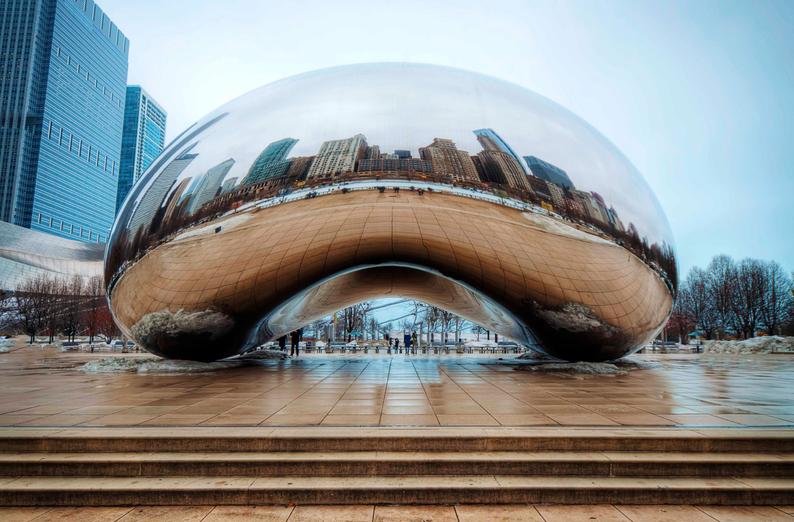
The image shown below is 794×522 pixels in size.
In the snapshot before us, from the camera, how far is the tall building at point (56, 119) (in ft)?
487

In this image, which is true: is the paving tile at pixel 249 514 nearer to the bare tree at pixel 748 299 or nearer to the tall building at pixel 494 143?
the tall building at pixel 494 143

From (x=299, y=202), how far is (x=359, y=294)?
595 cm

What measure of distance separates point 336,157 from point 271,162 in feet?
4.42

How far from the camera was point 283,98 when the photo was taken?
10.6 metres

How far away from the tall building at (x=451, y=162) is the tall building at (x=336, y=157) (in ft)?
4.41

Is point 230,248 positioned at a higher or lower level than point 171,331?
higher

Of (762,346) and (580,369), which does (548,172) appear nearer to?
(580,369)

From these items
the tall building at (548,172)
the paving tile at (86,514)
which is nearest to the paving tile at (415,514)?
the paving tile at (86,514)

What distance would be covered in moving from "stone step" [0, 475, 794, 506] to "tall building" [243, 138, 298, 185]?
6621 millimetres

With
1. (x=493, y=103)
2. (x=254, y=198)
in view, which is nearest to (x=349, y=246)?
(x=254, y=198)

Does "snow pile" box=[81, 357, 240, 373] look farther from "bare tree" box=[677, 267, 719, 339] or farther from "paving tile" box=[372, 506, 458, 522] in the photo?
"bare tree" box=[677, 267, 719, 339]

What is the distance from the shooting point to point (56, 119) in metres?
159

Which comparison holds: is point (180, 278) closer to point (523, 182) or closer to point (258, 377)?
point (258, 377)

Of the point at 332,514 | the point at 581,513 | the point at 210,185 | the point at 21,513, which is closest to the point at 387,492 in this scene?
the point at 332,514
